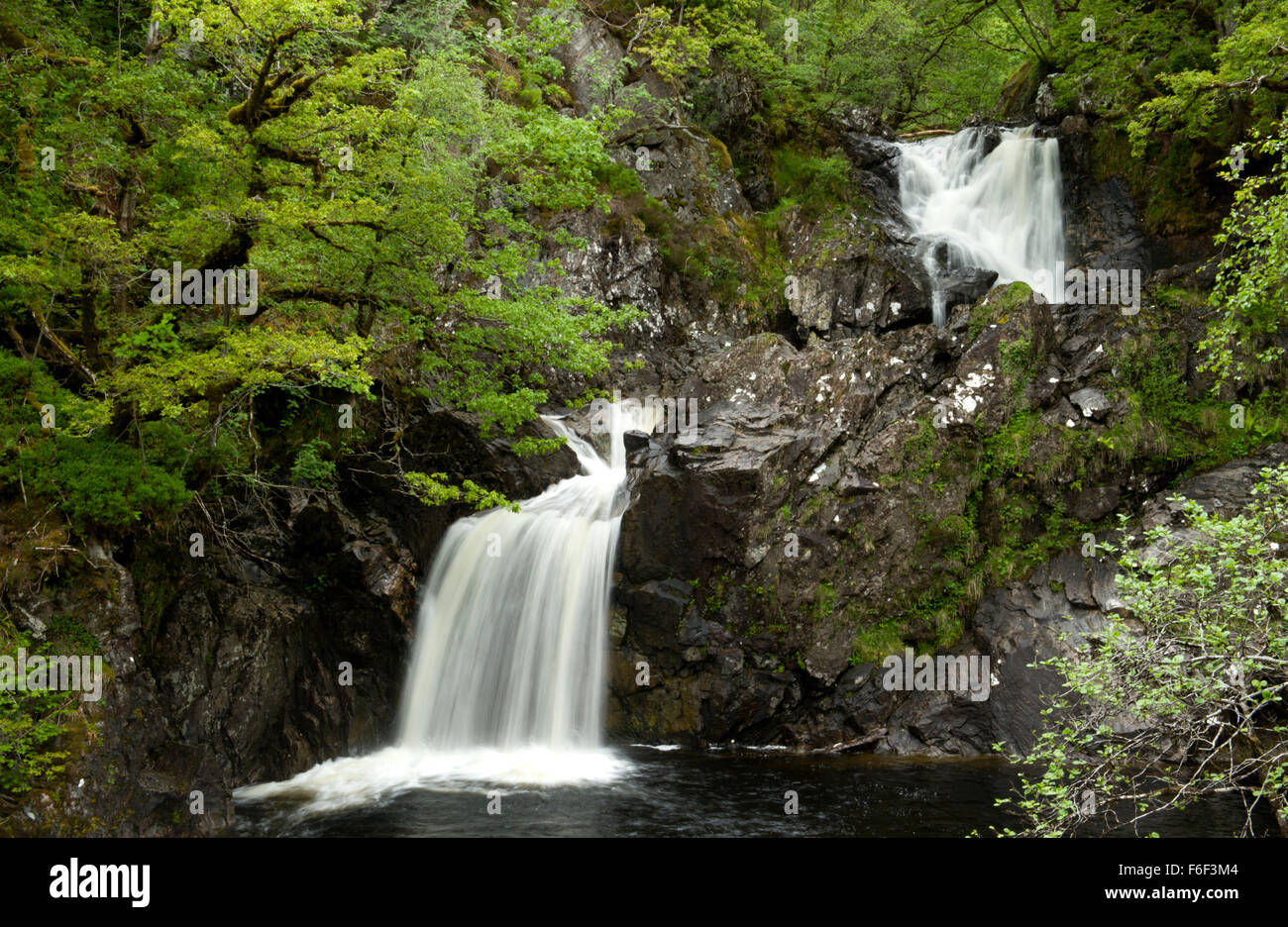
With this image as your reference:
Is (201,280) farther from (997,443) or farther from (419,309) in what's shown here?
(997,443)

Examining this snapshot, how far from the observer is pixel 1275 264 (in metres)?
8.05

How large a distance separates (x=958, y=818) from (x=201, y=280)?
438 inches

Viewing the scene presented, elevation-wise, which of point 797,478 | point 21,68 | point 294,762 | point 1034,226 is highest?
point 1034,226

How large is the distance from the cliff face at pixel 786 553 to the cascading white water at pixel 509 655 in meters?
0.41

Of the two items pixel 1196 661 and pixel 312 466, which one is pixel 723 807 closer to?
pixel 1196 661

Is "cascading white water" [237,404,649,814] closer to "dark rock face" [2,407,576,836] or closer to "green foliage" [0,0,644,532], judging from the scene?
"dark rock face" [2,407,576,836]

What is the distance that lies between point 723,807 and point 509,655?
4567mm

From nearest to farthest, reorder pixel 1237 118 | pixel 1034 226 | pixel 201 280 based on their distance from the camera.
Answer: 1. pixel 201 280
2. pixel 1237 118
3. pixel 1034 226

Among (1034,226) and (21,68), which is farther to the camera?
(1034,226)

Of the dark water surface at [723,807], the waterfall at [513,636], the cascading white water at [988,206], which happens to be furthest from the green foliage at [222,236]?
the cascading white water at [988,206]

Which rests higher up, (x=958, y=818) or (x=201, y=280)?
(x=201, y=280)

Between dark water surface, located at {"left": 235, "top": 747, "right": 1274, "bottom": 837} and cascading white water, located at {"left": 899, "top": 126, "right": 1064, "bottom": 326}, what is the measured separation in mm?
11255

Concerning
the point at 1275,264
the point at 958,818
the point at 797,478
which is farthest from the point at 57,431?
the point at 1275,264
